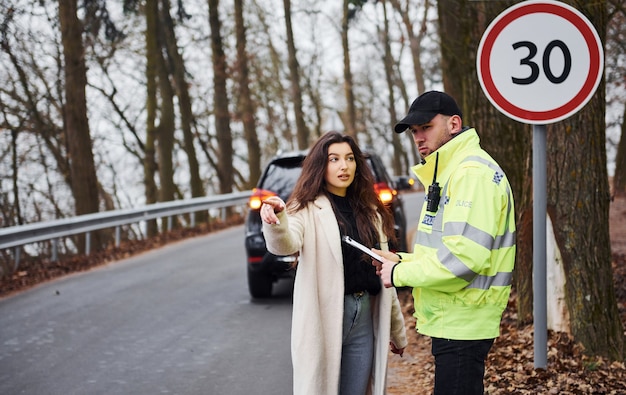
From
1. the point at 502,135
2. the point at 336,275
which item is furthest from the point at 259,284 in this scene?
the point at 336,275

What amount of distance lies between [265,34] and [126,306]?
2684 centimetres

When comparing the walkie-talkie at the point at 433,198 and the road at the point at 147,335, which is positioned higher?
the walkie-talkie at the point at 433,198

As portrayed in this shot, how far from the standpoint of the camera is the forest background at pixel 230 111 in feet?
18.6

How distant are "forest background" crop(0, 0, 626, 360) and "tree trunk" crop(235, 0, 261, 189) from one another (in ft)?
0.20

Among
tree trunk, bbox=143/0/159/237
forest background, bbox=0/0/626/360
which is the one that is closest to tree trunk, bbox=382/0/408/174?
forest background, bbox=0/0/626/360

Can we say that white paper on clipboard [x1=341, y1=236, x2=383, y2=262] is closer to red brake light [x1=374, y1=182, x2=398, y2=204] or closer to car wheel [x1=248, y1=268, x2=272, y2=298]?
red brake light [x1=374, y1=182, x2=398, y2=204]

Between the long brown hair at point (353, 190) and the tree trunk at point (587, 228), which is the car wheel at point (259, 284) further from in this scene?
the long brown hair at point (353, 190)

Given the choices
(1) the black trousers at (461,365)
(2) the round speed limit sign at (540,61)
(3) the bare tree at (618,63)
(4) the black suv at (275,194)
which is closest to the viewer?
(1) the black trousers at (461,365)

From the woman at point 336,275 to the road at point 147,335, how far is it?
2333mm

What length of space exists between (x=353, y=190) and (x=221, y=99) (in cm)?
2180

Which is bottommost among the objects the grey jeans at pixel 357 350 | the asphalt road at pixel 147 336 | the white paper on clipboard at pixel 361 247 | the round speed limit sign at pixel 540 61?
the asphalt road at pixel 147 336

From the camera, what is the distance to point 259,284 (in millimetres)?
9930

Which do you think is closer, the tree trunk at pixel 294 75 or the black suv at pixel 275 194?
the black suv at pixel 275 194

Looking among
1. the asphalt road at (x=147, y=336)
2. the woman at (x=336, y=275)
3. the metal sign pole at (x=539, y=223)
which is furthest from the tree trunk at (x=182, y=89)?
the woman at (x=336, y=275)
